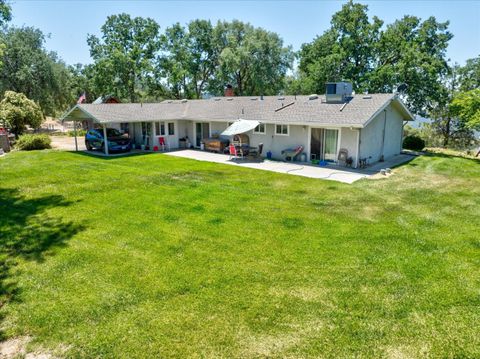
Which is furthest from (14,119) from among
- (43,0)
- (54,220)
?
(54,220)

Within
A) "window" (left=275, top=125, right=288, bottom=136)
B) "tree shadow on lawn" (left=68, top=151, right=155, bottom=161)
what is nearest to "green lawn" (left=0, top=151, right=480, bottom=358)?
"window" (left=275, top=125, right=288, bottom=136)

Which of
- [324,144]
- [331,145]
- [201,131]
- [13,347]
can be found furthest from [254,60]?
[13,347]

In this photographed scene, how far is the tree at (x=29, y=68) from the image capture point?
121 feet

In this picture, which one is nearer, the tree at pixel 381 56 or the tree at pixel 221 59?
the tree at pixel 381 56

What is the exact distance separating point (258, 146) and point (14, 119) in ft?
68.0

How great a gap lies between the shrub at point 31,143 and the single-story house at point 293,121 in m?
2.70

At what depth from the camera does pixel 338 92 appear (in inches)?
733

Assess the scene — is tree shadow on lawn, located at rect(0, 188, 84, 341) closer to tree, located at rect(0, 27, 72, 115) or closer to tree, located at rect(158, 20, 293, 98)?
tree, located at rect(158, 20, 293, 98)

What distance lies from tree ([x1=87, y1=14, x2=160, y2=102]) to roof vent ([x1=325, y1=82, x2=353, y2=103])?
2849cm

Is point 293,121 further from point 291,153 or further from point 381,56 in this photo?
→ point 381,56

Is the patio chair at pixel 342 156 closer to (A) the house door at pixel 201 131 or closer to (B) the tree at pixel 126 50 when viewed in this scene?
(A) the house door at pixel 201 131

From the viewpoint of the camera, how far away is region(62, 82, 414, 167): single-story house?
16500 mm

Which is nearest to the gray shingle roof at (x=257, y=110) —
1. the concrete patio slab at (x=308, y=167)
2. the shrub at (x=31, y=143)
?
the concrete patio slab at (x=308, y=167)

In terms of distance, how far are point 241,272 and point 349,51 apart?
30128 millimetres
